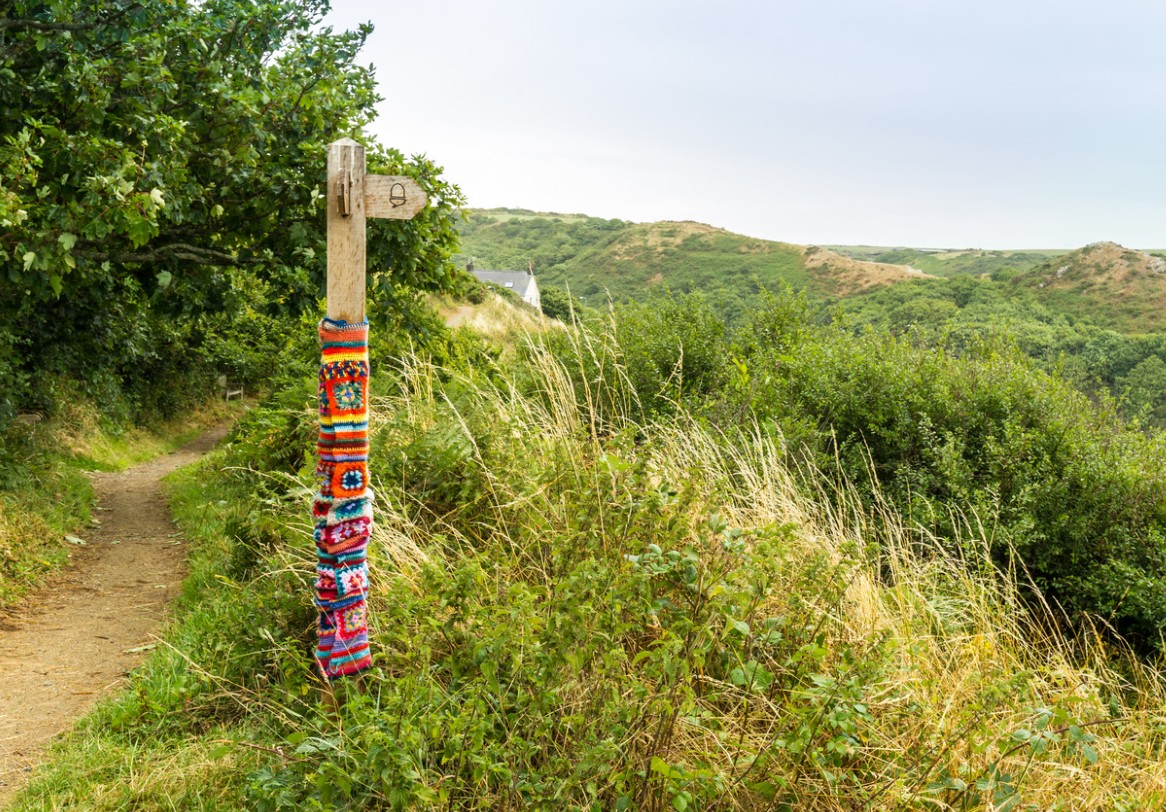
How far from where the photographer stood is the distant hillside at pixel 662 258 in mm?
60438

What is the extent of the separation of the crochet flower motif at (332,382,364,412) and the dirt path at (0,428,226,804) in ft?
7.30

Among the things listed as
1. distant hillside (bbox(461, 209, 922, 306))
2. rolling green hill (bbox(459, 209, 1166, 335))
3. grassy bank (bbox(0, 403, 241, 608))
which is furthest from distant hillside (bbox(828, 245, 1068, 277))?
grassy bank (bbox(0, 403, 241, 608))

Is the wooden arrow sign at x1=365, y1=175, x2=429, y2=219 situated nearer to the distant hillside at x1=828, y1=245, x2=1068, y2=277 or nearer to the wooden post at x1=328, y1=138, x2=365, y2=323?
the wooden post at x1=328, y1=138, x2=365, y2=323

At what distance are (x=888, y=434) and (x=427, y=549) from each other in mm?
6410

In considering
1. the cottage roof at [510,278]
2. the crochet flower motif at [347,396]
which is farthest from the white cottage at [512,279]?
the crochet flower motif at [347,396]

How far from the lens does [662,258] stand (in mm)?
81000

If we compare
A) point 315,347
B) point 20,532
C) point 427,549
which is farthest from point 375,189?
point 315,347

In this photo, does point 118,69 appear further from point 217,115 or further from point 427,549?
point 427,549

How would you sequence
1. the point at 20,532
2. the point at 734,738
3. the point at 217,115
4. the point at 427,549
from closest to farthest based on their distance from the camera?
the point at 734,738 < the point at 427,549 < the point at 20,532 < the point at 217,115

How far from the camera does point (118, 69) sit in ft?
22.6

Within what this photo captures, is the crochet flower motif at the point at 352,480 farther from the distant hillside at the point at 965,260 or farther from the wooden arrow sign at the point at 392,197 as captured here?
the distant hillside at the point at 965,260

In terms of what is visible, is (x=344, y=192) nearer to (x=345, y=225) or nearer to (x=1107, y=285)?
(x=345, y=225)

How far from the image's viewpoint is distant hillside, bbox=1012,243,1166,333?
3541cm

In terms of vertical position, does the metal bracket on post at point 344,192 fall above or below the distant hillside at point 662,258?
below
